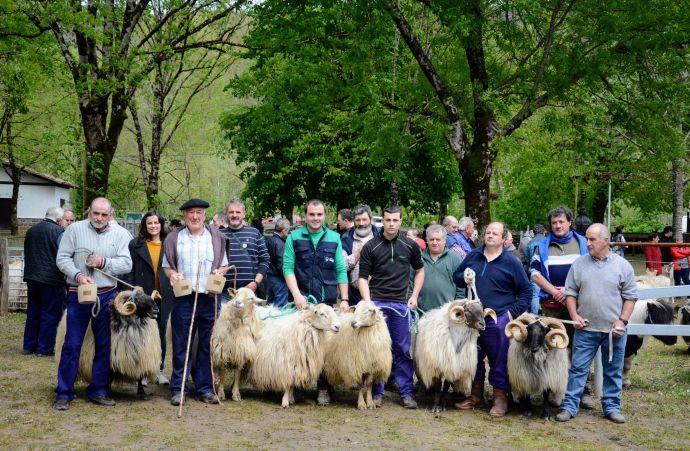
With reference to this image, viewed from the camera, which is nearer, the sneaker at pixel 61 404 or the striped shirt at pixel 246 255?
the sneaker at pixel 61 404

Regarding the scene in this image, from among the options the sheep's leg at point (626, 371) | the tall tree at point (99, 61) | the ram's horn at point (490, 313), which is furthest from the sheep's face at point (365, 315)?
the tall tree at point (99, 61)

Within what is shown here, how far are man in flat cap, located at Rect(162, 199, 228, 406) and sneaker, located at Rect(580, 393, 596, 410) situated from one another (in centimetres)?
433

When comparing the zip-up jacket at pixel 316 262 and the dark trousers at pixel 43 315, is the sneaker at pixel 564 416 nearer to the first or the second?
the zip-up jacket at pixel 316 262

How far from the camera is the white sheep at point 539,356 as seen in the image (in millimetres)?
8391

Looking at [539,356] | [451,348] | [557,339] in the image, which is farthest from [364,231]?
[557,339]

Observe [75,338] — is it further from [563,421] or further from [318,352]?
[563,421]

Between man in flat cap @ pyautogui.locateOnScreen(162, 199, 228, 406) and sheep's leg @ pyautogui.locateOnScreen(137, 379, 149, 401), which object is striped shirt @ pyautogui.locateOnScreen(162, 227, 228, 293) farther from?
sheep's leg @ pyautogui.locateOnScreen(137, 379, 149, 401)

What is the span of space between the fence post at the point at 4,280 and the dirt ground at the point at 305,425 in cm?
768

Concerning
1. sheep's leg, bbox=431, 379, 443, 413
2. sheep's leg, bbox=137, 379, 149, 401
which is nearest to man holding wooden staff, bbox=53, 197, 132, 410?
sheep's leg, bbox=137, 379, 149, 401

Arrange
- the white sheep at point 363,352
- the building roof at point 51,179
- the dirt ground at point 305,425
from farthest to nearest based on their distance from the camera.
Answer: the building roof at point 51,179 < the white sheep at point 363,352 < the dirt ground at point 305,425

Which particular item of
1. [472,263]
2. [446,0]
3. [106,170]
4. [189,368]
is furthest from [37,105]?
[472,263]

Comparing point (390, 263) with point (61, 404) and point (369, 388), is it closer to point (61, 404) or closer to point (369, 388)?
point (369, 388)

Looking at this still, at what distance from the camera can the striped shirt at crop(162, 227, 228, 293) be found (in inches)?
352

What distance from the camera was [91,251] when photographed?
8.64 meters
